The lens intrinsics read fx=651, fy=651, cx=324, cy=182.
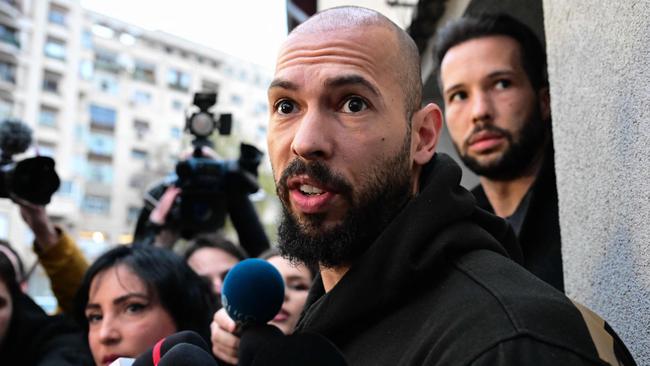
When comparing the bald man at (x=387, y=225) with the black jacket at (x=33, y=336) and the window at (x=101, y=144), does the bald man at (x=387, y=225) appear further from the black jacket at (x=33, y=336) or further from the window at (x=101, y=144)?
the window at (x=101, y=144)

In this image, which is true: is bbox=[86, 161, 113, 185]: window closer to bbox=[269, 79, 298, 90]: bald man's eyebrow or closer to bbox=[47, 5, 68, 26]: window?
bbox=[47, 5, 68, 26]: window

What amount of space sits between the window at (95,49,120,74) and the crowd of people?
40.4 m

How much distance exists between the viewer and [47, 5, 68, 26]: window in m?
36.0

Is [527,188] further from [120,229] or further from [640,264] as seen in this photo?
[120,229]

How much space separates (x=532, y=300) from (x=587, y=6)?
3.05 ft

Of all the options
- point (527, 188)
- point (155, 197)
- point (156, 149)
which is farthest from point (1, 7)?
point (527, 188)

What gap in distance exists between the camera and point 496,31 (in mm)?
2316

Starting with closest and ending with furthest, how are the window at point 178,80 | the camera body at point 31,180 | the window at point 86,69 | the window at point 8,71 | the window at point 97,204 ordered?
the camera body at point 31,180, the window at point 8,71, the window at point 86,69, the window at point 97,204, the window at point 178,80

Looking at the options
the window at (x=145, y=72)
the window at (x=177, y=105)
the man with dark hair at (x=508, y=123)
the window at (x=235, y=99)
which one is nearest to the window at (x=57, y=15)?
the window at (x=145, y=72)

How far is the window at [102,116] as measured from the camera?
3834 centimetres

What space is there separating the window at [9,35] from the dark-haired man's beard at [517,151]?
33.7m

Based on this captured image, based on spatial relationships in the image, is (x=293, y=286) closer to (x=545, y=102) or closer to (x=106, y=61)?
(x=545, y=102)

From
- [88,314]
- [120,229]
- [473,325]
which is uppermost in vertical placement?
[473,325]

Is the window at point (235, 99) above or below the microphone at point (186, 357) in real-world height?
below
